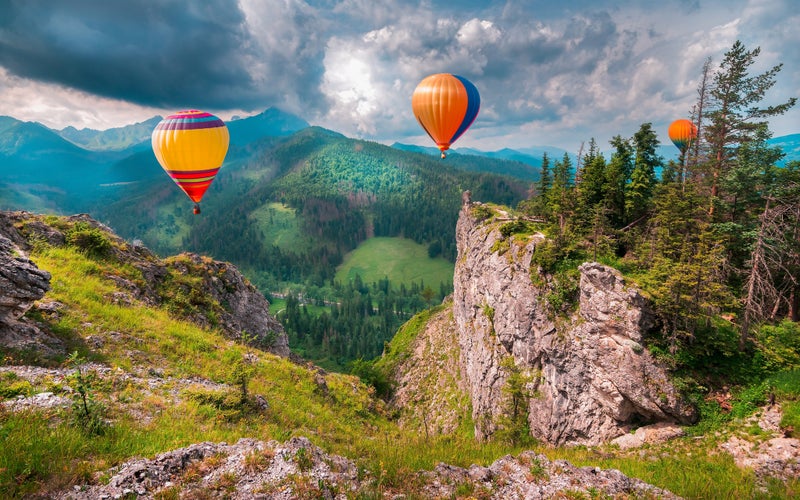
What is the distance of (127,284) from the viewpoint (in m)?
21.8

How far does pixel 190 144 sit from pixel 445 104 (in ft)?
81.9

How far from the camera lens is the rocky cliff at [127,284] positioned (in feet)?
42.4

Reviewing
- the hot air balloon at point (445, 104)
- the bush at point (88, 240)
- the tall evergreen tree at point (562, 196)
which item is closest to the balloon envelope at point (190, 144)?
the bush at point (88, 240)

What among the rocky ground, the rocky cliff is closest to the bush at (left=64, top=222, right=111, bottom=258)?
the rocky cliff

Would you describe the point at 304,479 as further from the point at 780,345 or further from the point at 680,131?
the point at 680,131

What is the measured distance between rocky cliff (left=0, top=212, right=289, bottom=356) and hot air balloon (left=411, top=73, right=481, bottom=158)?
89.7 feet

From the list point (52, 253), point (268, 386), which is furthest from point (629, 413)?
point (52, 253)

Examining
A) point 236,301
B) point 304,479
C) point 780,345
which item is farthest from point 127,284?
point 780,345

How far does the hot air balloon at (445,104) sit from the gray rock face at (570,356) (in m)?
15.6

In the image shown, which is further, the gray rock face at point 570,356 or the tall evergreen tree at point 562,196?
the tall evergreen tree at point 562,196

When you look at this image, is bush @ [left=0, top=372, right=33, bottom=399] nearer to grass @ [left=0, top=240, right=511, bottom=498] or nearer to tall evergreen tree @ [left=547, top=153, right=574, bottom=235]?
grass @ [left=0, top=240, right=511, bottom=498]

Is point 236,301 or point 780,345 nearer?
point 780,345

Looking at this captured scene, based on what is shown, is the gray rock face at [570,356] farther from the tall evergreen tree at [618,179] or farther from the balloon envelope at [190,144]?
the balloon envelope at [190,144]

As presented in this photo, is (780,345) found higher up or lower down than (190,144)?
lower down
